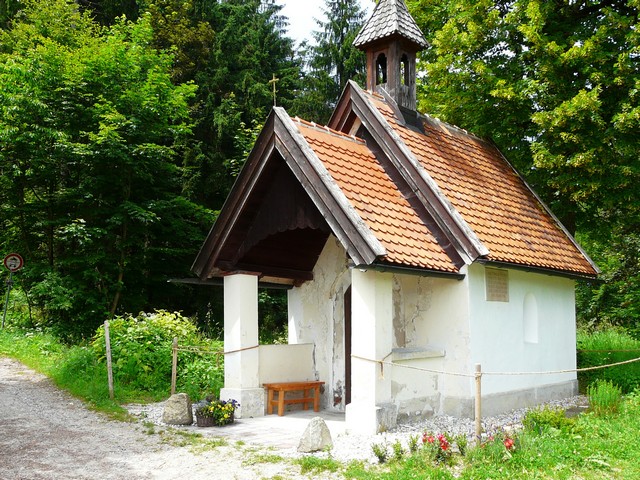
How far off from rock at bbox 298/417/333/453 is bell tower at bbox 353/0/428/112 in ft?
22.7

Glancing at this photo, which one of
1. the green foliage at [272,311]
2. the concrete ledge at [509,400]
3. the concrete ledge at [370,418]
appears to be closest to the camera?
the concrete ledge at [370,418]

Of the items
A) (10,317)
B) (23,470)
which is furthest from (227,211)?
(10,317)

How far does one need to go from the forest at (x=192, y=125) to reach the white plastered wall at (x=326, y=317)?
492 centimetres

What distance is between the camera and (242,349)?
35.3 ft

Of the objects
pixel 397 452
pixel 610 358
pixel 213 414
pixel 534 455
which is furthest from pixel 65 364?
pixel 610 358

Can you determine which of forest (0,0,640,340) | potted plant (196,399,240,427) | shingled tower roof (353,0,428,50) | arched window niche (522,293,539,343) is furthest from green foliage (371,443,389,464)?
forest (0,0,640,340)

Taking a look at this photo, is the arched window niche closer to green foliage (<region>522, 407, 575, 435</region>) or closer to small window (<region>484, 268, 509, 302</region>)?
small window (<region>484, 268, 509, 302</region>)

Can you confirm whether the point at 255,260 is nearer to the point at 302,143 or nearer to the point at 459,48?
the point at 302,143

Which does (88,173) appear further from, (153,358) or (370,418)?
(370,418)

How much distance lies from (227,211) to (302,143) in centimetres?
198

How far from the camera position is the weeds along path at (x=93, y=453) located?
7051mm

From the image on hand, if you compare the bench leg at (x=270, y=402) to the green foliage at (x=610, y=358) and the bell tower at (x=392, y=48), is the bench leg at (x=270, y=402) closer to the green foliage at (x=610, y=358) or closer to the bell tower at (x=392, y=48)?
the bell tower at (x=392, y=48)

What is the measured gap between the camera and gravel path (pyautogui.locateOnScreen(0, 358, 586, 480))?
23.2 ft

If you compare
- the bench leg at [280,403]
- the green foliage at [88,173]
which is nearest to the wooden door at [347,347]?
the bench leg at [280,403]
